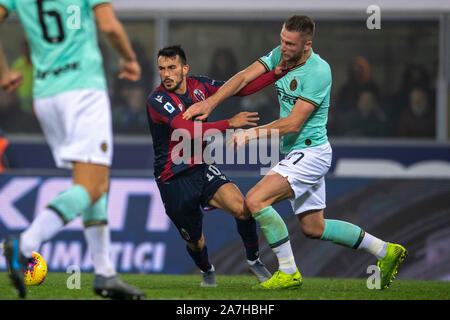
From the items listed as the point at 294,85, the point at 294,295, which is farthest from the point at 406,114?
the point at 294,295

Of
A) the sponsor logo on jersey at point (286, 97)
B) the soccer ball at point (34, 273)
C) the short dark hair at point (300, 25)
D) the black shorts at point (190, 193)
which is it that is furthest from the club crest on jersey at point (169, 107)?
the soccer ball at point (34, 273)

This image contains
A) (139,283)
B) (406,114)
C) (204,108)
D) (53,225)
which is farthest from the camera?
(406,114)

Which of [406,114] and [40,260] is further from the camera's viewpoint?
[406,114]

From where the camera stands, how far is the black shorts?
21.3ft

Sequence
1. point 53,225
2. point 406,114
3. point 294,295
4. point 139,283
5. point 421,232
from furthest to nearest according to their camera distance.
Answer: point 406,114 < point 421,232 < point 139,283 < point 294,295 < point 53,225

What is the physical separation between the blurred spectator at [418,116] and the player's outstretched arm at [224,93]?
468cm

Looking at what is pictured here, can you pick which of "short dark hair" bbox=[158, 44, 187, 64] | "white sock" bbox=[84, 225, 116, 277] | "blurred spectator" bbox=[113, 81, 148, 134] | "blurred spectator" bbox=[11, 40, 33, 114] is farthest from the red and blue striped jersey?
"blurred spectator" bbox=[11, 40, 33, 114]

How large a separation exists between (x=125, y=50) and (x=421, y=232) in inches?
189

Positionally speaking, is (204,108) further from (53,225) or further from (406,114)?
(406,114)

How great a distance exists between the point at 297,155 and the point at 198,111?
80 cm

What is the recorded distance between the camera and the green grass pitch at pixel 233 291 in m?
5.34

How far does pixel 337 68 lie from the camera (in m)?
10.8

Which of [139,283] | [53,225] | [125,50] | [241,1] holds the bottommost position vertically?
[139,283]

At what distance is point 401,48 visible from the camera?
1100cm
